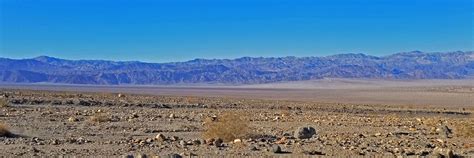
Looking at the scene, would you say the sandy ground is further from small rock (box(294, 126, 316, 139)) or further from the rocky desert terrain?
small rock (box(294, 126, 316, 139))

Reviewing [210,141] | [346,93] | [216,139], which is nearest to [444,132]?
[216,139]

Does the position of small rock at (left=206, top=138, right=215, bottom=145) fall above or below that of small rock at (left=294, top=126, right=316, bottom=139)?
below

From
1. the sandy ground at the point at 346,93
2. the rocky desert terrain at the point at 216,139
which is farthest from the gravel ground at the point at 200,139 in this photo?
the sandy ground at the point at 346,93

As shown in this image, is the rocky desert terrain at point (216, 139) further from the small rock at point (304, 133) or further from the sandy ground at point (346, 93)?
the sandy ground at point (346, 93)

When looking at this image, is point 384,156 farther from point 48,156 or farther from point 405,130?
point 405,130

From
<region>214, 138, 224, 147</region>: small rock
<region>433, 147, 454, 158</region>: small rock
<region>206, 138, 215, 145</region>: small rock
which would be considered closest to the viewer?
<region>433, 147, 454, 158</region>: small rock

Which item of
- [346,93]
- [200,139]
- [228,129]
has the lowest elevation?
[200,139]

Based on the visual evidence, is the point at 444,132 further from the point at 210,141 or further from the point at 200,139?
the point at 210,141

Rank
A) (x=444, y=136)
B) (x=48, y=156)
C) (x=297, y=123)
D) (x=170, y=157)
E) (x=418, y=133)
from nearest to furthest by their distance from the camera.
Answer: (x=170, y=157)
(x=48, y=156)
(x=444, y=136)
(x=418, y=133)
(x=297, y=123)

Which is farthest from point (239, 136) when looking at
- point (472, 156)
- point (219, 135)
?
point (472, 156)

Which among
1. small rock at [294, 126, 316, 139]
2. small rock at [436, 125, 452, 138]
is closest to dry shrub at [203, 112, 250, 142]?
small rock at [294, 126, 316, 139]

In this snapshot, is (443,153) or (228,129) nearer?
(443,153)

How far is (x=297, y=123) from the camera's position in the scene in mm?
24078

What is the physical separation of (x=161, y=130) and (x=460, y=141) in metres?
Result: 7.83
